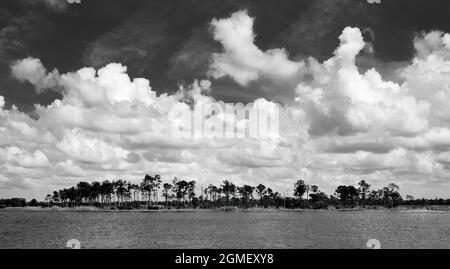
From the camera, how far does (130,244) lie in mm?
68500
